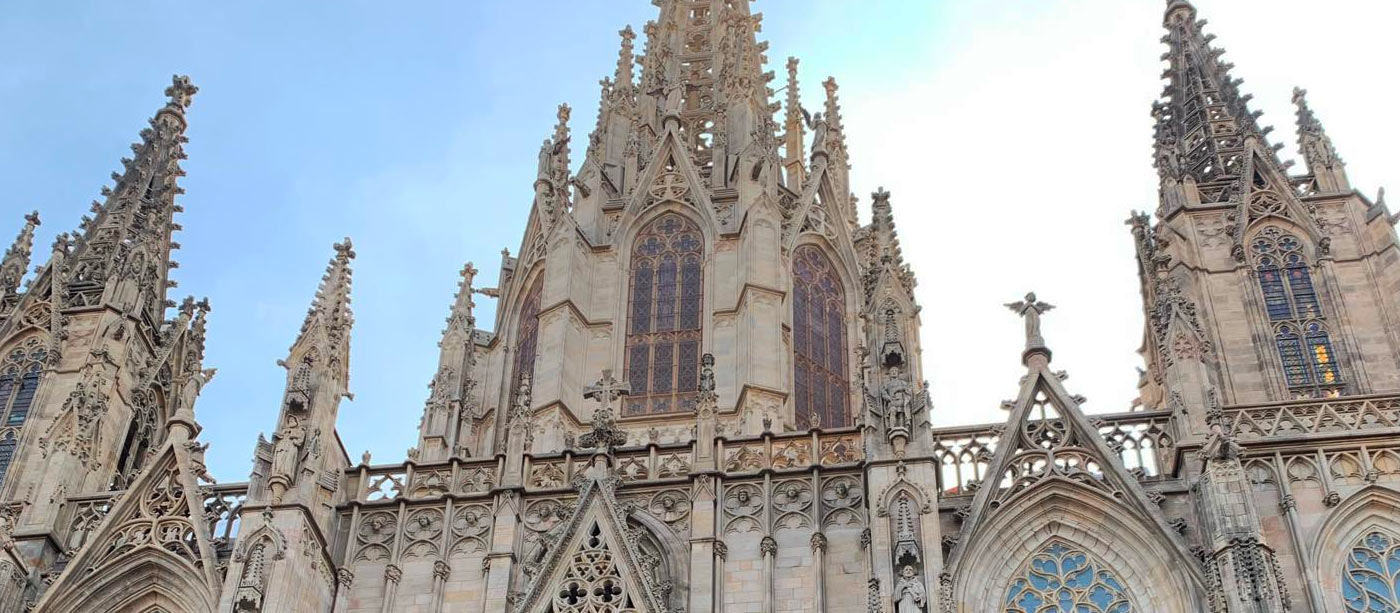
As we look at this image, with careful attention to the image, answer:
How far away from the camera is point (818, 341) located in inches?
1358

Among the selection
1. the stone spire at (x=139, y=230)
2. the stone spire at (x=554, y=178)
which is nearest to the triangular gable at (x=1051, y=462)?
the stone spire at (x=554, y=178)

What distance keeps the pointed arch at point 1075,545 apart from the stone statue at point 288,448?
9.67 m

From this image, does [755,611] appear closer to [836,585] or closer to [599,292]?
[836,585]

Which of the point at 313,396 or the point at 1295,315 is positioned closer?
the point at 313,396

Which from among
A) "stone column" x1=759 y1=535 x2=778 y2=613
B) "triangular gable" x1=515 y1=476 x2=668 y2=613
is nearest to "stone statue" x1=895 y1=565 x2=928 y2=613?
"stone column" x1=759 y1=535 x2=778 y2=613

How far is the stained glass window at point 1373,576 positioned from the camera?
75.6 feet

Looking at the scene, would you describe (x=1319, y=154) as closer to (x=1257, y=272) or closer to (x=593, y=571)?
(x=1257, y=272)

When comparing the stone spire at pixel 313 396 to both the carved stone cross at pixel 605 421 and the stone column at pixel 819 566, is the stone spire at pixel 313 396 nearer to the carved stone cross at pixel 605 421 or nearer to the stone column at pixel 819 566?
the carved stone cross at pixel 605 421

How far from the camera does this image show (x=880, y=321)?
25938 mm

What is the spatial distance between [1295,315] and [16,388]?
22298 millimetres

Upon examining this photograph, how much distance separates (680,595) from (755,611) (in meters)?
1.11

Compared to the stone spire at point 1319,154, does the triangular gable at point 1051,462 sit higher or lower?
lower

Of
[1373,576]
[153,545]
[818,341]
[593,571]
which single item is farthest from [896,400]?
[153,545]

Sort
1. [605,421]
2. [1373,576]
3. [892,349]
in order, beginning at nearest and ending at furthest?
[1373,576] → [892,349] → [605,421]
